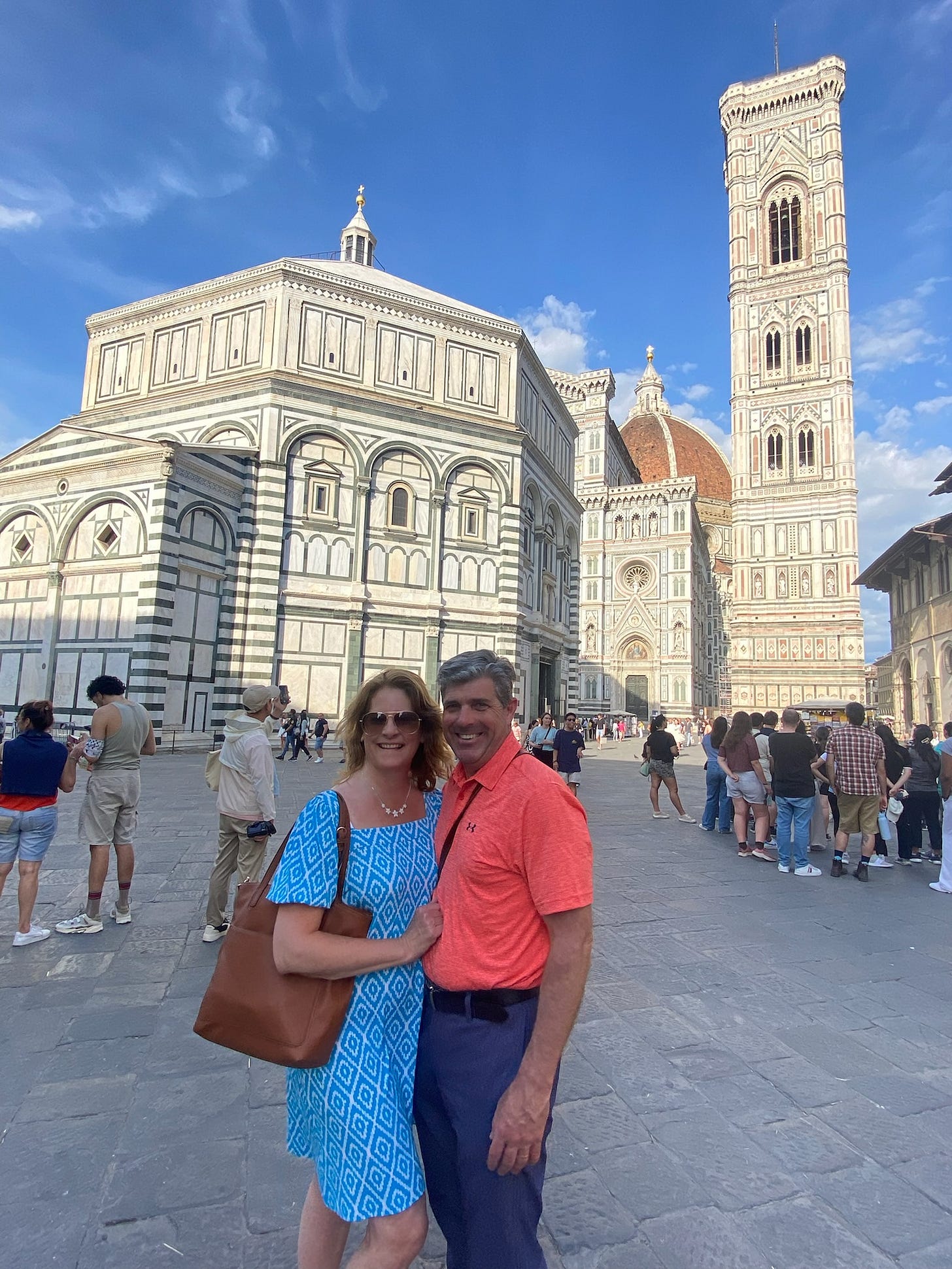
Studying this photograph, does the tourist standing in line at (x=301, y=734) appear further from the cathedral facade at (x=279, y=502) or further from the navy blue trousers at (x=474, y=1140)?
the navy blue trousers at (x=474, y=1140)

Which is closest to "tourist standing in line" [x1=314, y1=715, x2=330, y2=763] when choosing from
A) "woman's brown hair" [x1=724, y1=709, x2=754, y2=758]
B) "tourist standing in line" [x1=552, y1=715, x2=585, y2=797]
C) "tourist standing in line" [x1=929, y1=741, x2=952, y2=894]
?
"tourist standing in line" [x1=552, y1=715, x2=585, y2=797]

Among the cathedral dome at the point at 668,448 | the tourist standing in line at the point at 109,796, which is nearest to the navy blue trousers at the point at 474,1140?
the tourist standing in line at the point at 109,796

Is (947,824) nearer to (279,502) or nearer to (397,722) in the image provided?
(397,722)

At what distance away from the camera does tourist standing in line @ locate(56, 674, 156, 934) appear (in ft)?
14.6

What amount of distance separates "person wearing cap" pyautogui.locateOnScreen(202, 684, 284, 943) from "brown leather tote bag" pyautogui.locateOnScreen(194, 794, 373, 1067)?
2978 millimetres

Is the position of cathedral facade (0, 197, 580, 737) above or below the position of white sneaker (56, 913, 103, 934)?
above

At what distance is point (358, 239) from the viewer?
2661cm

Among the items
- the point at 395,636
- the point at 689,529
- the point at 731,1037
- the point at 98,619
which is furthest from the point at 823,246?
the point at 731,1037

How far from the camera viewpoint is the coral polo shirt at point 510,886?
1438 mm

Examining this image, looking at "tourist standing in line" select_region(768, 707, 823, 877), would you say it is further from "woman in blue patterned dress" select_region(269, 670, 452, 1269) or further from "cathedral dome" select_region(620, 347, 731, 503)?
"cathedral dome" select_region(620, 347, 731, 503)

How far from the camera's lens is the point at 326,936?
56.2 inches

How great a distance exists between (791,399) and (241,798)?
48820 mm

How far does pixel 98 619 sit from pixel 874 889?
52.1ft

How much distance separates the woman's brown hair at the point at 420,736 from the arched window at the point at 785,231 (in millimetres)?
54848
